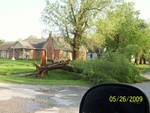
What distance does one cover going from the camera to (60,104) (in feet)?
54.4

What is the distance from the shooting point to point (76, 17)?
52.8 m

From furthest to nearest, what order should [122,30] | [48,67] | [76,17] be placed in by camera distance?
[122,30]
[76,17]
[48,67]

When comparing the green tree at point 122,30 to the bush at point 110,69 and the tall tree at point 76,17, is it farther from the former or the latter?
the bush at point 110,69

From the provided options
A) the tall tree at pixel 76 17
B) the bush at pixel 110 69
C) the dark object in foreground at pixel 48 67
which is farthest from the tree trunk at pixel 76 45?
the bush at pixel 110 69

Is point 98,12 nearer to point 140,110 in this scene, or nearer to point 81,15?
point 81,15

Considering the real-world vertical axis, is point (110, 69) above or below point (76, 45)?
below

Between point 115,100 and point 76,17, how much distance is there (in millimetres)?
51364

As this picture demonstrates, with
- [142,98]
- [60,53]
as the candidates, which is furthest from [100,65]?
[60,53]

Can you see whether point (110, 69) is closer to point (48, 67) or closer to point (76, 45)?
point (48, 67)

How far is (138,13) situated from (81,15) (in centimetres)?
3474

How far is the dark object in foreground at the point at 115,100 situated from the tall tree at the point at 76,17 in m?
50.8

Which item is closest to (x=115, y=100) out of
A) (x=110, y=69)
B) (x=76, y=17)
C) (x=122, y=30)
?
(x=110, y=69)

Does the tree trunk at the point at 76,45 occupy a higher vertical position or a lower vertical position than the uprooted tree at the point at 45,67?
higher

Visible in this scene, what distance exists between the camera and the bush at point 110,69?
3334 centimetres
